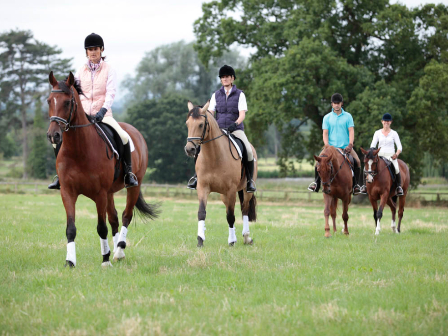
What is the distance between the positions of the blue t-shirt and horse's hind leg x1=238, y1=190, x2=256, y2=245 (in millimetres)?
2707

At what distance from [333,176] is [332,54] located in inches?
787

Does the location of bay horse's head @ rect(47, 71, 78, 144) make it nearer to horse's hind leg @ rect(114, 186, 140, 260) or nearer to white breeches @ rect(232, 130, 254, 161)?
horse's hind leg @ rect(114, 186, 140, 260)

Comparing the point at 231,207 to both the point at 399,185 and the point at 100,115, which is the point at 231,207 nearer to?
the point at 100,115

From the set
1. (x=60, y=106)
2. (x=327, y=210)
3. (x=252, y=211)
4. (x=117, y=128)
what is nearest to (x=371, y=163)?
(x=327, y=210)

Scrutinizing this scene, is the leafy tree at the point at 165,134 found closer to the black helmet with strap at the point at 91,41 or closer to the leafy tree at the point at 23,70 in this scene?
the leafy tree at the point at 23,70

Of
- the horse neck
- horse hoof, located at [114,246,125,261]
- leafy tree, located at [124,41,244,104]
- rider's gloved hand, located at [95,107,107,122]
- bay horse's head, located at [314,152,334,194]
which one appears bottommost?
horse hoof, located at [114,246,125,261]

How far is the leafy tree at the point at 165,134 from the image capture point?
197 feet

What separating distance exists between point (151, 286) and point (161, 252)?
2.94 m

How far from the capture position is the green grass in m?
4.64

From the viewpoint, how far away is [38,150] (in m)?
60.6

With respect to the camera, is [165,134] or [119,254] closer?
[119,254]

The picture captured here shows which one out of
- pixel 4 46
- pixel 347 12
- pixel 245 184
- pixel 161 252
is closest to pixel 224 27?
pixel 347 12

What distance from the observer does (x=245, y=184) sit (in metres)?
11.1

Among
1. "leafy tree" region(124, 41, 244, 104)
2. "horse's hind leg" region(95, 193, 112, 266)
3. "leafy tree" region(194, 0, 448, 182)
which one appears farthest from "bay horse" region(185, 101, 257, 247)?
"leafy tree" region(124, 41, 244, 104)
